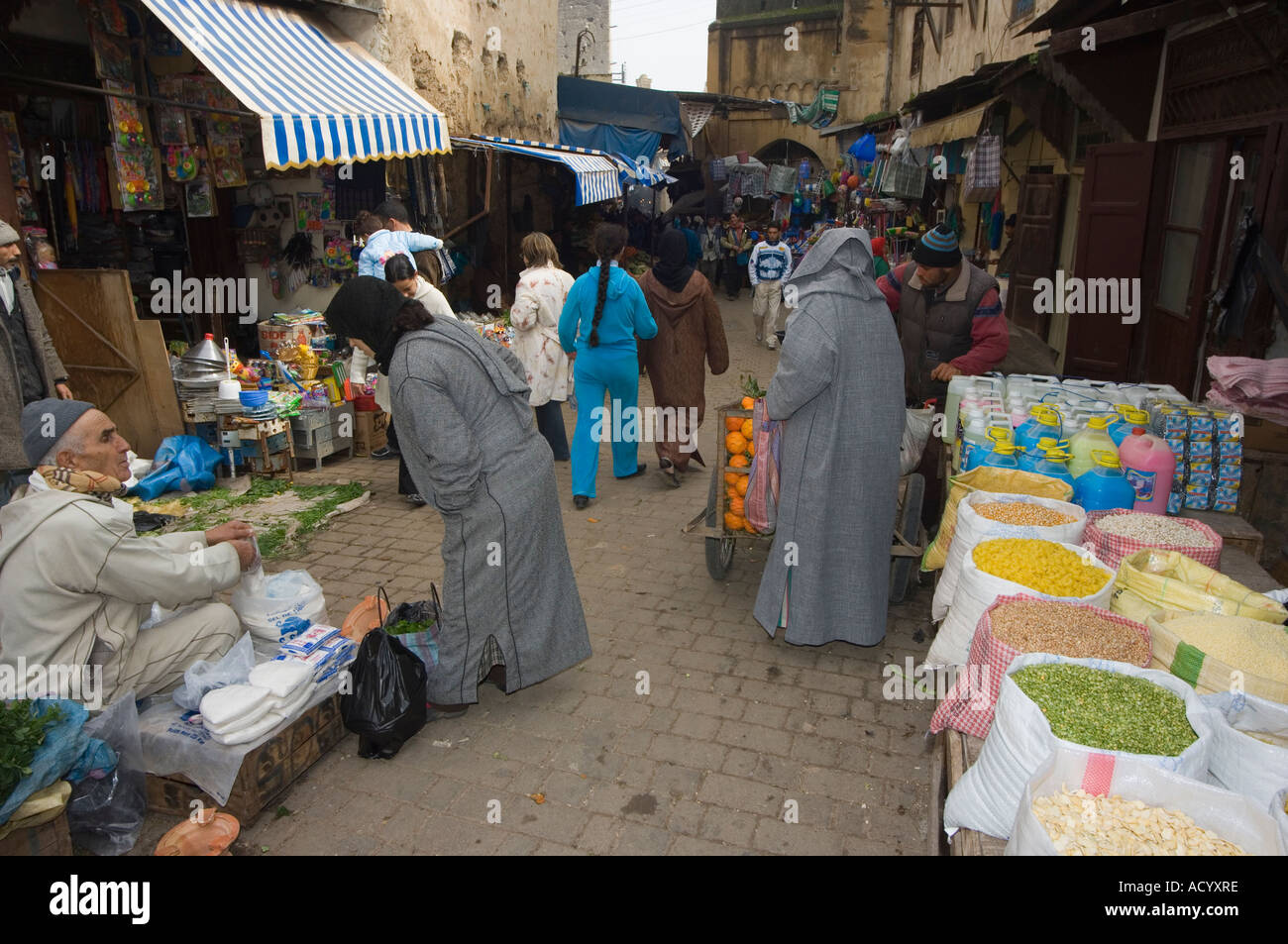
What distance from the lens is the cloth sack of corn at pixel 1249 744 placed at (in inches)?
84.7

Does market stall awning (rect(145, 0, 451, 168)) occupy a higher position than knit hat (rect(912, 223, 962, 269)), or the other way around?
market stall awning (rect(145, 0, 451, 168))

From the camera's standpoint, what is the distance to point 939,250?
209 inches

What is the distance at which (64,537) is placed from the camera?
2.95 m

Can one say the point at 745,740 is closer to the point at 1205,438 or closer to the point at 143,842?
the point at 143,842

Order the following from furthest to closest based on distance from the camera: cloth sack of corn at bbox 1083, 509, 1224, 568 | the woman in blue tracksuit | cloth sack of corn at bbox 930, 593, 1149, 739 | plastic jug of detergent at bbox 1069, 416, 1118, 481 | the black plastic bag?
the woman in blue tracksuit, plastic jug of detergent at bbox 1069, 416, 1118, 481, the black plastic bag, cloth sack of corn at bbox 1083, 509, 1224, 568, cloth sack of corn at bbox 930, 593, 1149, 739

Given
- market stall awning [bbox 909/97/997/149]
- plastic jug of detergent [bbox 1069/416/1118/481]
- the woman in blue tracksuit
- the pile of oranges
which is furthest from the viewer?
market stall awning [bbox 909/97/997/149]

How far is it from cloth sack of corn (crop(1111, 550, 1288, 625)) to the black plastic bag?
2828mm

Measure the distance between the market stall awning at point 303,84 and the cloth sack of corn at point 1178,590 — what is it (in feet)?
20.2

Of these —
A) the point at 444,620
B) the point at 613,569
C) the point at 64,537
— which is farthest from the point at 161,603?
the point at 613,569

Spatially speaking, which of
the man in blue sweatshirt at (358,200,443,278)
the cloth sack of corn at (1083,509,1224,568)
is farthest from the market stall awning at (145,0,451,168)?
the cloth sack of corn at (1083,509,1224,568)

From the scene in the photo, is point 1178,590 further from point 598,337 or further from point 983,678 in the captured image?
point 598,337

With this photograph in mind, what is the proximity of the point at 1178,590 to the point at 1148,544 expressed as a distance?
412 millimetres

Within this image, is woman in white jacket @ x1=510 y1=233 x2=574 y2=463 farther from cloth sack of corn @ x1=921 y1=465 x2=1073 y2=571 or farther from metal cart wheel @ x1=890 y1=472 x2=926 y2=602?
cloth sack of corn @ x1=921 y1=465 x2=1073 y2=571

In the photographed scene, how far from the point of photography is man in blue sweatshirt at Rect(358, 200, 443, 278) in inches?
277
